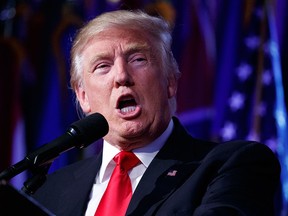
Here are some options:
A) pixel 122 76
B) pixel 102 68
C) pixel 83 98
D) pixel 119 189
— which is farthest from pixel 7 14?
pixel 119 189

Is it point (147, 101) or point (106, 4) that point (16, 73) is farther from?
point (147, 101)

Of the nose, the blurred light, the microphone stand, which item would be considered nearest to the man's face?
the nose

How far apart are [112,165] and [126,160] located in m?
0.07

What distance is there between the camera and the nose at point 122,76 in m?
2.13

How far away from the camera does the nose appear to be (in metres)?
2.13

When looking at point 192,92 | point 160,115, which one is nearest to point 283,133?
point 192,92

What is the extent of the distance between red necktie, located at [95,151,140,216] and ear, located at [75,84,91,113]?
10.4 inches

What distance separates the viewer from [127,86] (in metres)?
2.13

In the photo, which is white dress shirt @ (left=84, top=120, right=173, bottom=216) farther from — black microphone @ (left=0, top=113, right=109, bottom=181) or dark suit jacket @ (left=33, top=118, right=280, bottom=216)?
black microphone @ (left=0, top=113, right=109, bottom=181)

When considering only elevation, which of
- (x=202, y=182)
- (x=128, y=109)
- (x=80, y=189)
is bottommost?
(x=80, y=189)

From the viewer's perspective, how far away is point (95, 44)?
2250 millimetres

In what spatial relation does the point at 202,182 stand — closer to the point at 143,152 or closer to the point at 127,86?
the point at 143,152

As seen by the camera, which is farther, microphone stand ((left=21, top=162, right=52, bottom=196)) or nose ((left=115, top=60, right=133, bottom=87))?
nose ((left=115, top=60, right=133, bottom=87))

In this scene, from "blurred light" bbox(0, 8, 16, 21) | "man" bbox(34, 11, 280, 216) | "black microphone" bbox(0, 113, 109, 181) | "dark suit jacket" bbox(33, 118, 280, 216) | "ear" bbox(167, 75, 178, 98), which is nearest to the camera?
"black microphone" bbox(0, 113, 109, 181)
